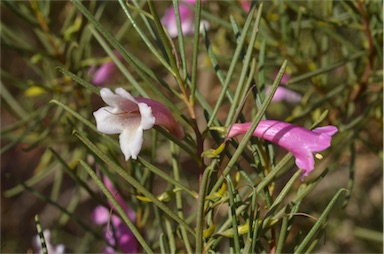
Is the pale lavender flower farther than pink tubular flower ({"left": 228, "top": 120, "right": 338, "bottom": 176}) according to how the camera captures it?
Yes

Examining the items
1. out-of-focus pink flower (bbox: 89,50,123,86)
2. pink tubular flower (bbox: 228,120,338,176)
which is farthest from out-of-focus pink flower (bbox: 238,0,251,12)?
pink tubular flower (bbox: 228,120,338,176)

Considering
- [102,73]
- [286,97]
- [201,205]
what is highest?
[201,205]

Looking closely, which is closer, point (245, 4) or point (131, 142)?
point (131, 142)

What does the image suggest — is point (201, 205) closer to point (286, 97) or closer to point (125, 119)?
point (125, 119)

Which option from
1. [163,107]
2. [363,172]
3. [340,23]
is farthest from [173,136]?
[363,172]

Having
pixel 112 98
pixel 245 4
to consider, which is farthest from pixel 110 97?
pixel 245 4

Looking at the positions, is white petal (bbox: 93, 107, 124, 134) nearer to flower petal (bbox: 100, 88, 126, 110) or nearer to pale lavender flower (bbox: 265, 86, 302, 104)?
flower petal (bbox: 100, 88, 126, 110)

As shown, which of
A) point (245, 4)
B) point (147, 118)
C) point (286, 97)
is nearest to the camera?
point (147, 118)
